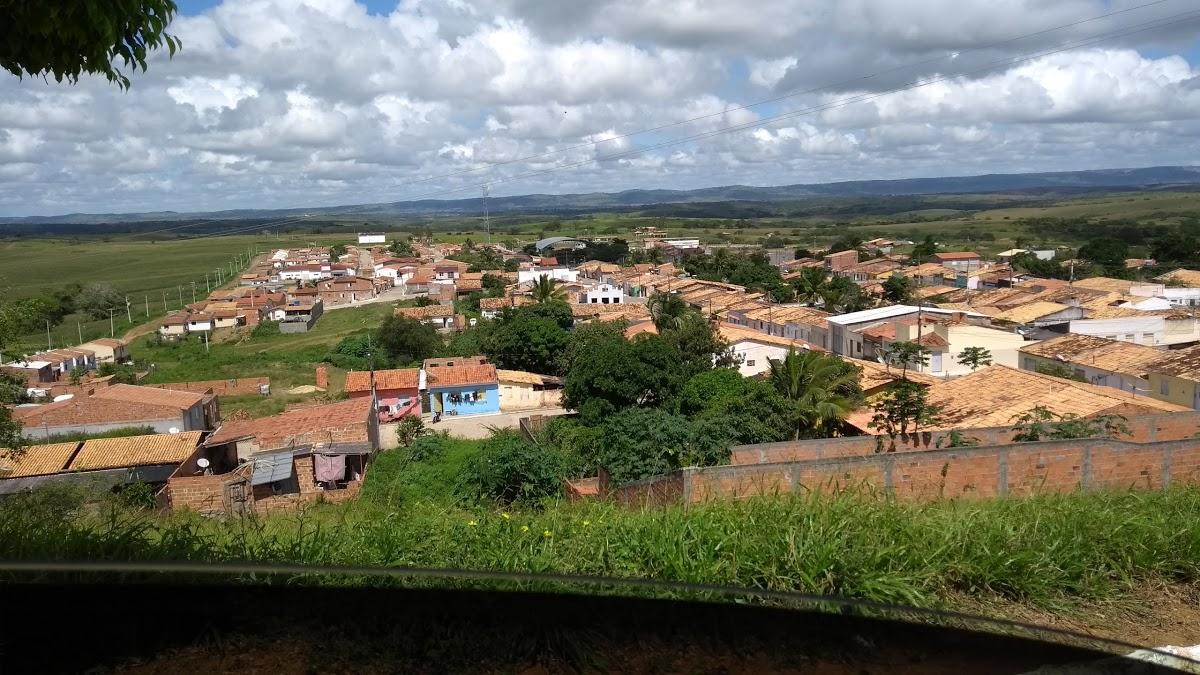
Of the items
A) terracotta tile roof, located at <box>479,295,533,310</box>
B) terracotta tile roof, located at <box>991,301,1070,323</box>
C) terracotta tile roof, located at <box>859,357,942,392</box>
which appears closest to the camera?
terracotta tile roof, located at <box>859,357,942,392</box>

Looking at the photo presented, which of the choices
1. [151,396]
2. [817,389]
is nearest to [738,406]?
[817,389]

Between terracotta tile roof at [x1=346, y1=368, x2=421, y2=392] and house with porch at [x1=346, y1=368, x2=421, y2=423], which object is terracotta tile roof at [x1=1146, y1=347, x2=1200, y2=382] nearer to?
house with porch at [x1=346, y1=368, x2=421, y2=423]

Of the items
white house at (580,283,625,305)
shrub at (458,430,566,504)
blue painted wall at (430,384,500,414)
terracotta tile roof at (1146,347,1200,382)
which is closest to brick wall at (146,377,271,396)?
blue painted wall at (430,384,500,414)

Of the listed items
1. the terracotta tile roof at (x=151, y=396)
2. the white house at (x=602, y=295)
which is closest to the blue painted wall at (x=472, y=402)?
the terracotta tile roof at (x=151, y=396)

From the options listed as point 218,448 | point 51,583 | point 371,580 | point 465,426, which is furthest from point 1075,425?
point 465,426

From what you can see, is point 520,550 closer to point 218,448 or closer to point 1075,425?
Answer: point 1075,425

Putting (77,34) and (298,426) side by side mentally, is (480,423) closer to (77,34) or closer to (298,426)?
(298,426)

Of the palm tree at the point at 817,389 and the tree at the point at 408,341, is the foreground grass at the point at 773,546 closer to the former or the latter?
the palm tree at the point at 817,389
